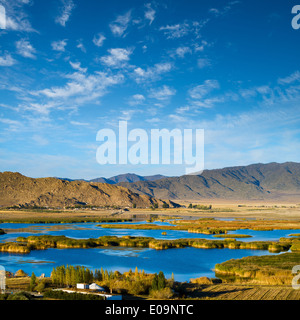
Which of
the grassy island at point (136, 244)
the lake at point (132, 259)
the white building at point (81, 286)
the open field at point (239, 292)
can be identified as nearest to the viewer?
the open field at point (239, 292)

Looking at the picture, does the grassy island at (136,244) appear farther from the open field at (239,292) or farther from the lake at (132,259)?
the open field at (239,292)

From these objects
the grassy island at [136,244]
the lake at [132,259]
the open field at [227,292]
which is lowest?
the lake at [132,259]

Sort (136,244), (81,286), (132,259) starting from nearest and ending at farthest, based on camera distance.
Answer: (81,286) → (132,259) → (136,244)

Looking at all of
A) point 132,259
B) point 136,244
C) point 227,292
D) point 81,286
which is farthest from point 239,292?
point 136,244

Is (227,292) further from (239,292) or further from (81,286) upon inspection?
(81,286)

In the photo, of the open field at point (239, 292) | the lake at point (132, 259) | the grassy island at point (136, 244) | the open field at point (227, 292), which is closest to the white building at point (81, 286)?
the open field at point (227, 292)

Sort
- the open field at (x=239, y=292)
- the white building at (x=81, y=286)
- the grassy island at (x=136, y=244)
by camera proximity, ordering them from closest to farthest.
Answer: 1. the open field at (x=239, y=292)
2. the white building at (x=81, y=286)
3. the grassy island at (x=136, y=244)

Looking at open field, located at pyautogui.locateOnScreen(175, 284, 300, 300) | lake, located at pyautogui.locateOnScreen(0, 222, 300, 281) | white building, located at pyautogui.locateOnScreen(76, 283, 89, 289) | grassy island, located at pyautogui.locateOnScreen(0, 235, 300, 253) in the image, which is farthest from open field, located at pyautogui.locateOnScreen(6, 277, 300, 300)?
grassy island, located at pyautogui.locateOnScreen(0, 235, 300, 253)

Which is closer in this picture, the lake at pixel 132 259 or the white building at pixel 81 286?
the white building at pixel 81 286
